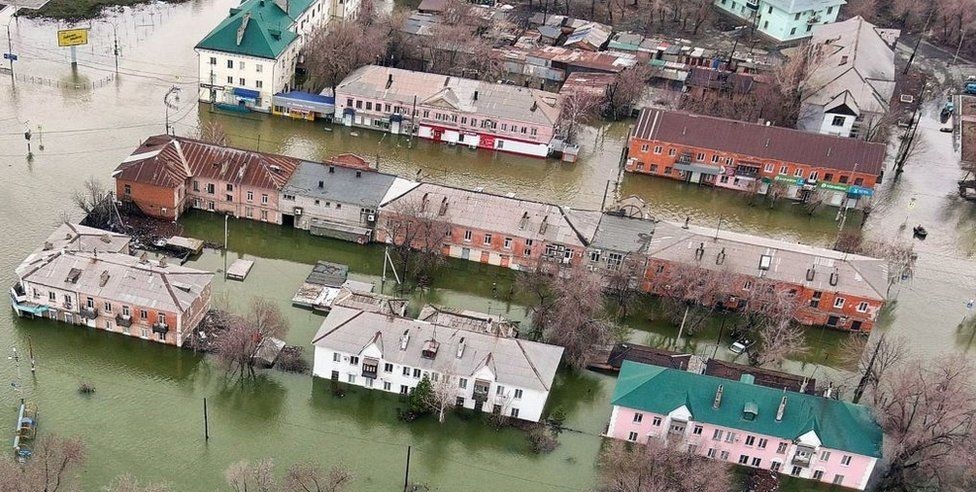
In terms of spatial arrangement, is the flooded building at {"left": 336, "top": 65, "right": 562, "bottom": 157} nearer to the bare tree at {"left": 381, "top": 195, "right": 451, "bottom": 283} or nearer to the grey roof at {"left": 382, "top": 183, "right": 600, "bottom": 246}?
the grey roof at {"left": 382, "top": 183, "right": 600, "bottom": 246}

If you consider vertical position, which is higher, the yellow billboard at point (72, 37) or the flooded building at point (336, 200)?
the yellow billboard at point (72, 37)

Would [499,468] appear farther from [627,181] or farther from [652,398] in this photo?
[627,181]

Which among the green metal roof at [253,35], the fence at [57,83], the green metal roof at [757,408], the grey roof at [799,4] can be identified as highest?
the grey roof at [799,4]

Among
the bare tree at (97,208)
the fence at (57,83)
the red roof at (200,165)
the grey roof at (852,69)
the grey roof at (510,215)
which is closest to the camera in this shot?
the bare tree at (97,208)

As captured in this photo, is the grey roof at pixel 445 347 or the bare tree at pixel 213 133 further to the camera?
the bare tree at pixel 213 133

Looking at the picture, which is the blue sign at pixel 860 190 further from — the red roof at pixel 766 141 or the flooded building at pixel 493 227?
the flooded building at pixel 493 227

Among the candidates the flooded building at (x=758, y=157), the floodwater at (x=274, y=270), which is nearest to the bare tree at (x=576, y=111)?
the floodwater at (x=274, y=270)

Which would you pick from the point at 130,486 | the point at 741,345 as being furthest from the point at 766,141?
the point at 130,486

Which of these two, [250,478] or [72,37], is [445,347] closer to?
[250,478]
